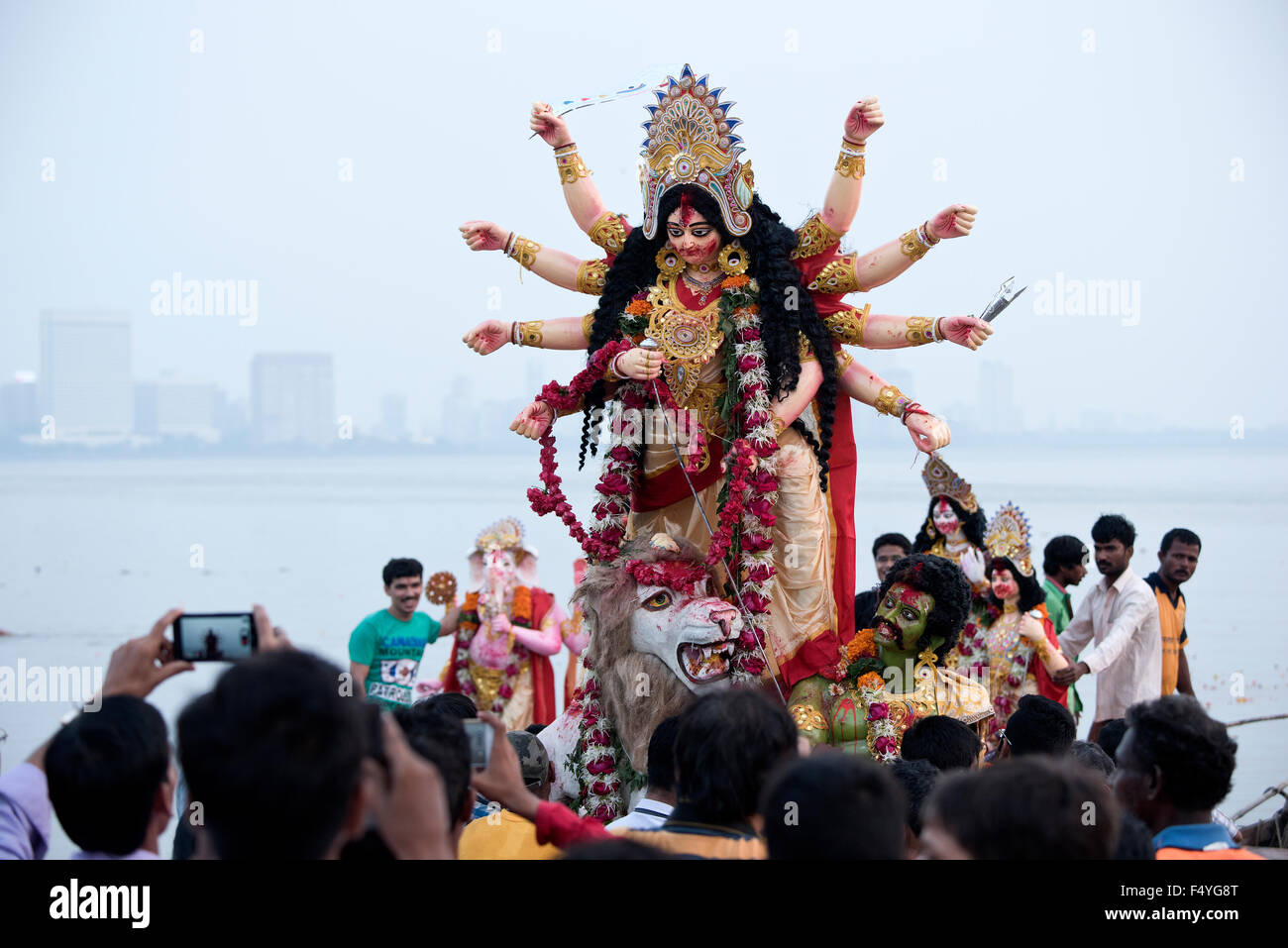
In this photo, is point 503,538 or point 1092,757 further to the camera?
point 503,538

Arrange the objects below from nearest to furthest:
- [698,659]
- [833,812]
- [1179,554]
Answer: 1. [833,812]
2. [698,659]
3. [1179,554]

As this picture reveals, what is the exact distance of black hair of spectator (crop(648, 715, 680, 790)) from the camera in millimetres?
2951

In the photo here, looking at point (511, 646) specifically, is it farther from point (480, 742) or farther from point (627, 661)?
point (480, 742)

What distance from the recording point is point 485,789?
93.1 inches

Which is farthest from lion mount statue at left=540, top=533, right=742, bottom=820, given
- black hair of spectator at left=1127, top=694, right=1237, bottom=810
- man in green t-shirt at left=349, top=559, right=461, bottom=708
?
black hair of spectator at left=1127, top=694, right=1237, bottom=810

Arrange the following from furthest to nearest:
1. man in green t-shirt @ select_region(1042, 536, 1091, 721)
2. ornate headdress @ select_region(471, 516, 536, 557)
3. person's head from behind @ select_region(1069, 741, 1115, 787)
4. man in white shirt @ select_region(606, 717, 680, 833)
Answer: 1. ornate headdress @ select_region(471, 516, 536, 557)
2. man in green t-shirt @ select_region(1042, 536, 1091, 721)
3. person's head from behind @ select_region(1069, 741, 1115, 787)
4. man in white shirt @ select_region(606, 717, 680, 833)

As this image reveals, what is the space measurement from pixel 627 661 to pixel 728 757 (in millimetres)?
2175

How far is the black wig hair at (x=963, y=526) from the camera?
268 inches

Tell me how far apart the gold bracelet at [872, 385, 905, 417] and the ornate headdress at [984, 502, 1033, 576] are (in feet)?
5.32

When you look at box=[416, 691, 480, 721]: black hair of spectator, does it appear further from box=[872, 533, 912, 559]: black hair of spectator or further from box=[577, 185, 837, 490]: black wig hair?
box=[872, 533, 912, 559]: black hair of spectator

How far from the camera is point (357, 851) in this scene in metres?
2.20

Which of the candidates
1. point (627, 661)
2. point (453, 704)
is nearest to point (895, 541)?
point (627, 661)
